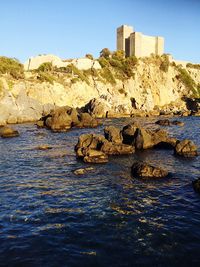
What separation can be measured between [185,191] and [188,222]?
699 centimetres

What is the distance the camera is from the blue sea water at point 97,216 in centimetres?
1747

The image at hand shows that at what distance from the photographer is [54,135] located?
6406 cm

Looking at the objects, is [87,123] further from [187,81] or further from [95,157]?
[187,81]

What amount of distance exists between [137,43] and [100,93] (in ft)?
134

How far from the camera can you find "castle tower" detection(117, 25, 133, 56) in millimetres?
153500

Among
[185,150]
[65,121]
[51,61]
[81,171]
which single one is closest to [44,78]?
[51,61]

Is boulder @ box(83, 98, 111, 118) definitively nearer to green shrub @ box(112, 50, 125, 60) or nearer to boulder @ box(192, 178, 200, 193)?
Answer: green shrub @ box(112, 50, 125, 60)

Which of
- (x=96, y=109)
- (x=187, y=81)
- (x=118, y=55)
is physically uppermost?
(x=118, y=55)

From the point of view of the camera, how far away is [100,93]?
124m

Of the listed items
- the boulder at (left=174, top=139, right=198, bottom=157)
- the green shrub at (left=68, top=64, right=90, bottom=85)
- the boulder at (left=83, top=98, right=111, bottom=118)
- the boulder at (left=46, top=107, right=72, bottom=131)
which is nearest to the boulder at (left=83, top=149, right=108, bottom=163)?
the boulder at (left=174, top=139, right=198, bottom=157)

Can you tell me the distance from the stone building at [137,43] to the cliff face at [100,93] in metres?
8.53

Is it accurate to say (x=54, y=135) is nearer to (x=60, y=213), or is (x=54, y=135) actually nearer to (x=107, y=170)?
(x=107, y=170)

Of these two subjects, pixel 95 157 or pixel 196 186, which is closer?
pixel 196 186

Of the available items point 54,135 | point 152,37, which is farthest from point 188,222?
point 152,37
